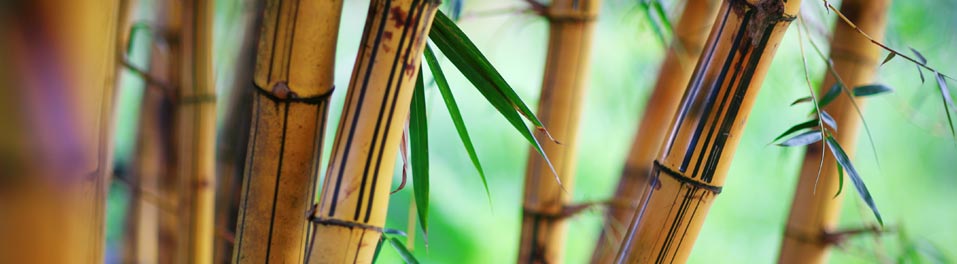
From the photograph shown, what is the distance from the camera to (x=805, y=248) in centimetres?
77

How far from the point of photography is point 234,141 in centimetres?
102

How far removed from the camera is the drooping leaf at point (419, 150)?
494 mm

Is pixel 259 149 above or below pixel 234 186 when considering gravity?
above

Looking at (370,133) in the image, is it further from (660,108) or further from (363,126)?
(660,108)

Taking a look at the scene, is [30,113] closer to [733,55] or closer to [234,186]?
[733,55]

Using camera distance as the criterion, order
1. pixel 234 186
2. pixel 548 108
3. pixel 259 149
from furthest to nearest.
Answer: pixel 234 186 → pixel 548 108 → pixel 259 149

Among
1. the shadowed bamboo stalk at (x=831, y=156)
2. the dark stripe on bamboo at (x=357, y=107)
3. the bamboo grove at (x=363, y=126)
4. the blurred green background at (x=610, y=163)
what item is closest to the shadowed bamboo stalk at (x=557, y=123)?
the bamboo grove at (x=363, y=126)

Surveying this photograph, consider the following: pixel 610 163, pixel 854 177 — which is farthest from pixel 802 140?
pixel 610 163

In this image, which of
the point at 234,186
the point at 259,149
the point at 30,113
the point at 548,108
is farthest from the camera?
the point at 234,186

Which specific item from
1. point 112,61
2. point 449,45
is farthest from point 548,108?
point 112,61

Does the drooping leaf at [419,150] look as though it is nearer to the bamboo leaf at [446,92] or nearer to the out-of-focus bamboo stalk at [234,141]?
the bamboo leaf at [446,92]

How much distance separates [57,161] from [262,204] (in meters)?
0.12

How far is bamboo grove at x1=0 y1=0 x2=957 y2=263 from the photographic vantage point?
35 centimetres

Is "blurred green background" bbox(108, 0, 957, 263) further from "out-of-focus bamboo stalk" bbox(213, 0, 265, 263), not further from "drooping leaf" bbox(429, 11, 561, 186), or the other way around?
"drooping leaf" bbox(429, 11, 561, 186)
